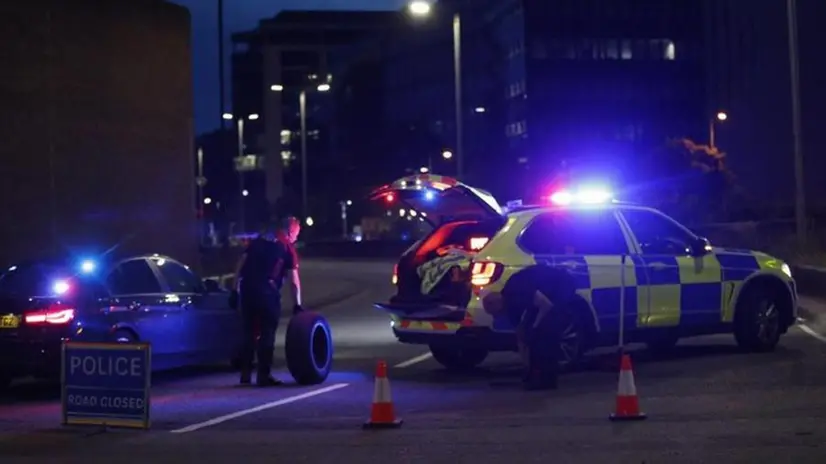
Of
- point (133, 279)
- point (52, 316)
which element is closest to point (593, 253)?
point (133, 279)

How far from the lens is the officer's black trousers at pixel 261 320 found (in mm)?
13539

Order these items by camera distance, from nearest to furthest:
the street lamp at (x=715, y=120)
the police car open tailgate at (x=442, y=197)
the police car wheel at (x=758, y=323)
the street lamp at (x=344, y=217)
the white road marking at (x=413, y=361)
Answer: the police car open tailgate at (x=442, y=197), the police car wheel at (x=758, y=323), the white road marking at (x=413, y=361), the street lamp at (x=715, y=120), the street lamp at (x=344, y=217)

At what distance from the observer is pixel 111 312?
1338 cm

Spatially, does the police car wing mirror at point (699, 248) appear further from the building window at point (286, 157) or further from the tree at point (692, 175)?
the building window at point (286, 157)

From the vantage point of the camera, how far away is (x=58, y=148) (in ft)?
87.0

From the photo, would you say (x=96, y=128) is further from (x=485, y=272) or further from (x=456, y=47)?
(x=485, y=272)

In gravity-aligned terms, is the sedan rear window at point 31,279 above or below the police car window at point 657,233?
below

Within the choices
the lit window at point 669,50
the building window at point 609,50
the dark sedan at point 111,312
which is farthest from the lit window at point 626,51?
the dark sedan at point 111,312

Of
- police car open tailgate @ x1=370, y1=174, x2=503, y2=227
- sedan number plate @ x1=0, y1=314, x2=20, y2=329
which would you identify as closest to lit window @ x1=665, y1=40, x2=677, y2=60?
police car open tailgate @ x1=370, y1=174, x2=503, y2=227

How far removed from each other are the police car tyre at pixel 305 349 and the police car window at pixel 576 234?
7.57ft

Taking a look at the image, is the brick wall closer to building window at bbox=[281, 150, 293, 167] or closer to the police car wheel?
the police car wheel

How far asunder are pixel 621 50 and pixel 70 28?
5734cm

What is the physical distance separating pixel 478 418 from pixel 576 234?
3.51 m

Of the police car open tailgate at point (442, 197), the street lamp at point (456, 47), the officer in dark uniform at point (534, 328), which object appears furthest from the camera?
the street lamp at point (456, 47)
